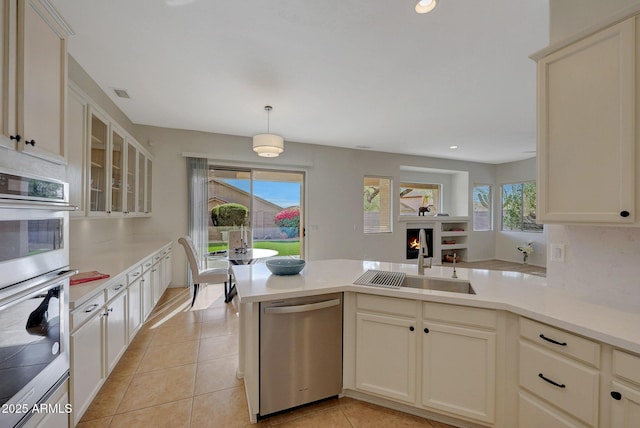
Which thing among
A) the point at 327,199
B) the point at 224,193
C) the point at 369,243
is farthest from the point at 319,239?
the point at 224,193

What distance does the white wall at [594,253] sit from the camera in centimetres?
147

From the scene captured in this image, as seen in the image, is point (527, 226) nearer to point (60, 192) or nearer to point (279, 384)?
point (279, 384)

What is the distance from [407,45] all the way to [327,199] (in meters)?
3.71

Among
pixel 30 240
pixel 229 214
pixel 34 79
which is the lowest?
pixel 30 240

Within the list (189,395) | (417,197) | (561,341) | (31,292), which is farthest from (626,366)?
(417,197)

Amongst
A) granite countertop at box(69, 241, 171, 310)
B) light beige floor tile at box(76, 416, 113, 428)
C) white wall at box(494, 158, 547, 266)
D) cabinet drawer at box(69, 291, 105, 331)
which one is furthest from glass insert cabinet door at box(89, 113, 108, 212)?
white wall at box(494, 158, 547, 266)

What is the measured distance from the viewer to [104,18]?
6.56ft

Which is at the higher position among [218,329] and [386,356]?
[386,356]

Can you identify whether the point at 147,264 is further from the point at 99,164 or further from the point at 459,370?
the point at 459,370

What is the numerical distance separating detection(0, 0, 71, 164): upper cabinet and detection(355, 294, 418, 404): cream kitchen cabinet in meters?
1.93

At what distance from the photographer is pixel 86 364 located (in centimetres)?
164

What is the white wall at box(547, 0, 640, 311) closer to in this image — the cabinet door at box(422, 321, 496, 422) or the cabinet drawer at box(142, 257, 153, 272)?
the cabinet door at box(422, 321, 496, 422)

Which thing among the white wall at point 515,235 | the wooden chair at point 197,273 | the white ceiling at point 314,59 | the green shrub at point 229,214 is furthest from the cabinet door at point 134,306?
the white wall at point 515,235

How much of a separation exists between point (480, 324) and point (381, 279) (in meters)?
0.66
